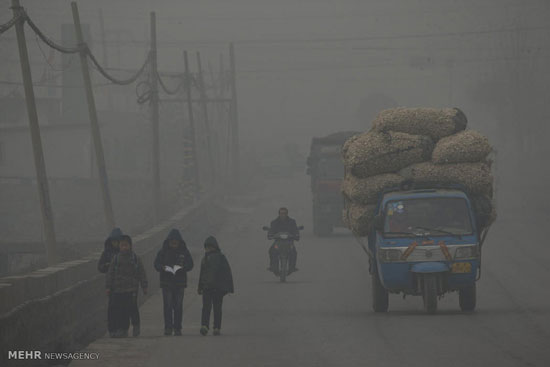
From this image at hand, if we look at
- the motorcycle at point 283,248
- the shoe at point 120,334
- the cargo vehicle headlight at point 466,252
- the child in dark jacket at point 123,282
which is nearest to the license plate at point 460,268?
the cargo vehicle headlight at point 466,252

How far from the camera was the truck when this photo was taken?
111ft

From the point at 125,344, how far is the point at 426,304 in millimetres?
5371

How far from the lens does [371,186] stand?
1683 cm

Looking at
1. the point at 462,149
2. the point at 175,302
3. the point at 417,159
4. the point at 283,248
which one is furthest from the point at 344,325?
the point at 283,248

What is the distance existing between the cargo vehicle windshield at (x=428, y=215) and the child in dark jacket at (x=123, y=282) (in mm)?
4564

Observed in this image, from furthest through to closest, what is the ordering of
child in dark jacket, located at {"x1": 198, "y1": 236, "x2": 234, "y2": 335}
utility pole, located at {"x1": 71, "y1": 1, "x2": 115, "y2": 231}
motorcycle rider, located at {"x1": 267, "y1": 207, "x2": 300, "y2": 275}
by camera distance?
utility pole, located at {"x1": 71, "y1": 1, "x2": 115, "y2": 231} < motorcycle rider, located at {"x1": 267, "y1": 207, "x2": 300, "y2": 275} < child in dark jacket, located at {"x1": 198, "y1": 236, "x2": 234, "y2": 335}

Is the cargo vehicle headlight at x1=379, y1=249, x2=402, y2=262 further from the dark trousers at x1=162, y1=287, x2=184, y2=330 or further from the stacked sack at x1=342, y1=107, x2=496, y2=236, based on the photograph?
the dark trousers at x1=162, y1=287, x2=184, y2=330

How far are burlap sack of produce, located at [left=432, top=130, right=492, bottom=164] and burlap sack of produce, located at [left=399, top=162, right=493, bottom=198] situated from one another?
0.38 ft

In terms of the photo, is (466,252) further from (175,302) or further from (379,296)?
(175,302)

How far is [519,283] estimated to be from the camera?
70.3 ft

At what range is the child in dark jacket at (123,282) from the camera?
13117mm

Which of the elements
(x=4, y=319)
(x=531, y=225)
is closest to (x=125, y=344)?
(x=4, y=319)

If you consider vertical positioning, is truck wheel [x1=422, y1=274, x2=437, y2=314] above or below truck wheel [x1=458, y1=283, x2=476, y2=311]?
above

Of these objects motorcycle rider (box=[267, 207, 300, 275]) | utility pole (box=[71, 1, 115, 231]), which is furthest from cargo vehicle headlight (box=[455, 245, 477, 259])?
utility pole (box=[71, 1, 115, 231])
